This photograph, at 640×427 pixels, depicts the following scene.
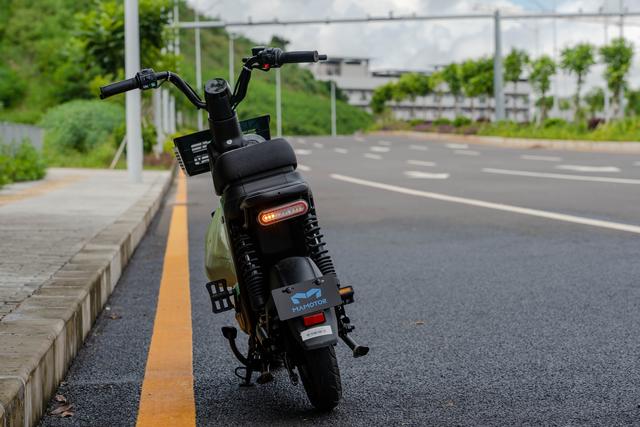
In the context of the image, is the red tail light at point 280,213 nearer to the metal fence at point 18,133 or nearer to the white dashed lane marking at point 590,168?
the metal fence at point 18,133

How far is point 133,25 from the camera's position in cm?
1619

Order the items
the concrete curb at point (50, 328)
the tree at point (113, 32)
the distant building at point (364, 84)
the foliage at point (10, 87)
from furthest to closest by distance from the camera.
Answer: the distant building at point (364, 84) → the foliage at point (10, 87) → the tree at point (113, 32) → the concrete curb at point (50, 328)

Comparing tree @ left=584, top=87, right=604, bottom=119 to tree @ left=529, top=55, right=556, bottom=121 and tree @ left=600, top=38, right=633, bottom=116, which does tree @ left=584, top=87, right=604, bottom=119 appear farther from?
tree @ left=600, top=38, right=633, bottom=116

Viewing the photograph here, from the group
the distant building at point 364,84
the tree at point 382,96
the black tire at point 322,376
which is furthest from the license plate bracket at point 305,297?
the distant building at point 364,84

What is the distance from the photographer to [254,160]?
3.40m

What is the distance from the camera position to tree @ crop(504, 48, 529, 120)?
6053cm

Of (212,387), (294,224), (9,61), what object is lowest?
(212,387)

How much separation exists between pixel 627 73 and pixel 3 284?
149 ft

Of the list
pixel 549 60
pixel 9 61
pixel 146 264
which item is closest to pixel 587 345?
pixel 146 264

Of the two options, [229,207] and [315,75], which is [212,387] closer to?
[229,207]

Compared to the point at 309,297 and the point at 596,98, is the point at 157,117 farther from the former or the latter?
the point at 596,98

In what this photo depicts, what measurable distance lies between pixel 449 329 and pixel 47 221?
523 cm

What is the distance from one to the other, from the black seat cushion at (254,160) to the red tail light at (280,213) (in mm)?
148

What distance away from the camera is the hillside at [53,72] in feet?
198
